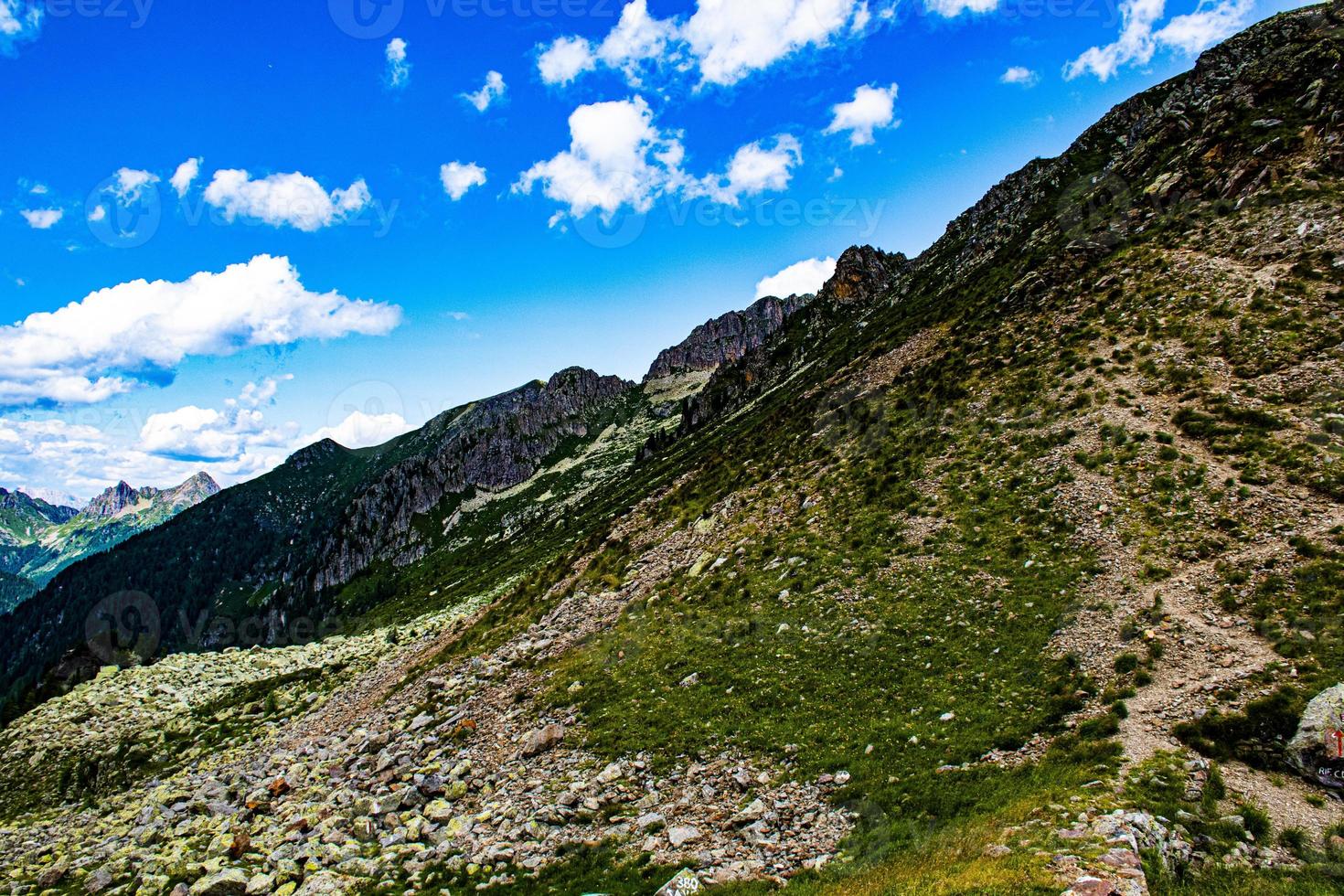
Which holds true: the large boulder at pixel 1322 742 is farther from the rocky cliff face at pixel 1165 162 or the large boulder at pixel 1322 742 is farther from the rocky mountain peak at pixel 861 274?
the rocky mountain peak at pixel 861 274

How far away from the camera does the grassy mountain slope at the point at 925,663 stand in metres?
14.7

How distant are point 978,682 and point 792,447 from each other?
3034cm

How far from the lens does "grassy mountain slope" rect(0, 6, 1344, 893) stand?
1466 centimetres

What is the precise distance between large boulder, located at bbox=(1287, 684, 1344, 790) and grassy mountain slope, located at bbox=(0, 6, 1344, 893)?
43 cm

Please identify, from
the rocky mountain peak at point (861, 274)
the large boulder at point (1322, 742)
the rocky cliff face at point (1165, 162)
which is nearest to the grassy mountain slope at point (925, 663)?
the large boulder at point (1322, 742)

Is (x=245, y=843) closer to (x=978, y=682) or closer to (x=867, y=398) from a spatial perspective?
(x=978, y=682)

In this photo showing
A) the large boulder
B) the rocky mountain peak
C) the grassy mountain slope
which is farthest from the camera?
the rocky mountain peak

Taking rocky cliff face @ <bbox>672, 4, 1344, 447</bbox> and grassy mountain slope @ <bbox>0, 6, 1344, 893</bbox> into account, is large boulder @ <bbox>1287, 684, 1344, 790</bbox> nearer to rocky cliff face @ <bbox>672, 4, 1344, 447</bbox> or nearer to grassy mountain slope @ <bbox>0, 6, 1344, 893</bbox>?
grassy mountain slope @ <bbox>0, 6, 1344, 893</bbox>

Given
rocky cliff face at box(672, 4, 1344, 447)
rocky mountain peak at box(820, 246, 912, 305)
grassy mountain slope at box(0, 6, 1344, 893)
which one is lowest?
grassy mountain slope at box(0, 6, 1344, 893)

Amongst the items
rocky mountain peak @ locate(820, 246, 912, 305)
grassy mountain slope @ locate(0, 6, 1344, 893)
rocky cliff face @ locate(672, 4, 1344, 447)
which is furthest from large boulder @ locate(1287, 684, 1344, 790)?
rocky mountain peak @ locate(820, 246, 912, 305)

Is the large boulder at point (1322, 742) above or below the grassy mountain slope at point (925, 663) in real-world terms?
below

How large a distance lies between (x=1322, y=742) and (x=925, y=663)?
1010 cm

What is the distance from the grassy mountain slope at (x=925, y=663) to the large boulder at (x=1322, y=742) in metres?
0.43

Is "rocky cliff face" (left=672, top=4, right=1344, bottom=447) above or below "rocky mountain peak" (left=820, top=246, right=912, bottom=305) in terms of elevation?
below
